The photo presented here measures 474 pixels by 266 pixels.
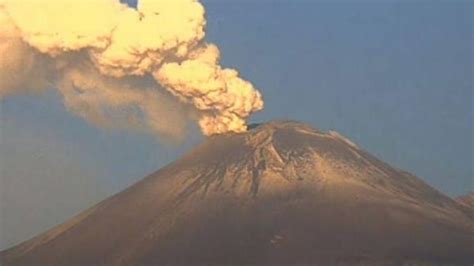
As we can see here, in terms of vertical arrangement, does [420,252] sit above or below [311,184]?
below

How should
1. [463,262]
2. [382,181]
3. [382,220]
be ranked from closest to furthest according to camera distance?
[463,262] < [382,220] < [382,181]

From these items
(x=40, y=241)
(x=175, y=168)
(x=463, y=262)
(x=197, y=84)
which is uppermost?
(x=197, y=84)

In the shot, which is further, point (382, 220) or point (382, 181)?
point (382, 181)

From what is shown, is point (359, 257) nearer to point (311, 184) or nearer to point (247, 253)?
point (247, 253)

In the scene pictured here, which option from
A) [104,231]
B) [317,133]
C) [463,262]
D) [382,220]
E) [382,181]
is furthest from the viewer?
[317,133]

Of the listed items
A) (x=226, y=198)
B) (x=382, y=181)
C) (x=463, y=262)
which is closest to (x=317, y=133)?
(x=382, y=181)

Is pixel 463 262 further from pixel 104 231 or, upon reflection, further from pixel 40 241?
pixel 40 241

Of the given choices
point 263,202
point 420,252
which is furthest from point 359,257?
point 263,202
